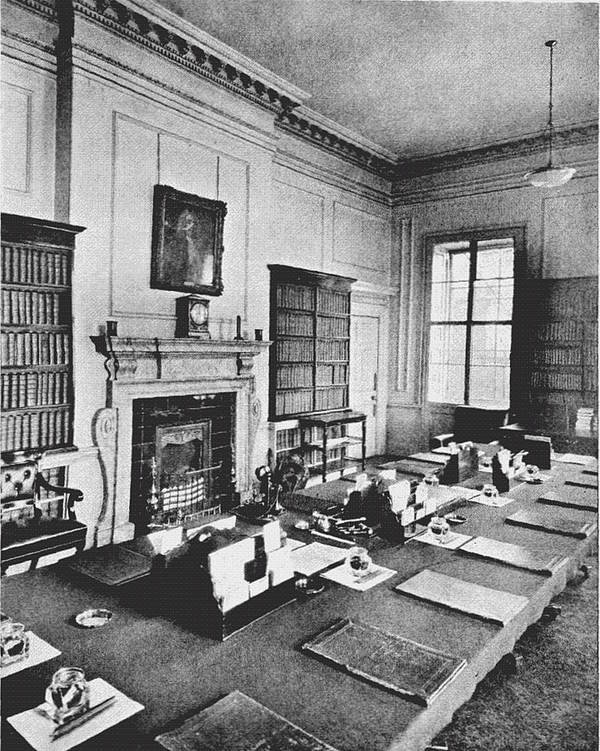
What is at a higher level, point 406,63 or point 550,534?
point 406,63

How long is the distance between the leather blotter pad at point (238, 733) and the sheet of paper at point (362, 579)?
2.50ft

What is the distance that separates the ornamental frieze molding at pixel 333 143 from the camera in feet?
20.5

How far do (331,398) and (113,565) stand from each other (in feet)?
16.0

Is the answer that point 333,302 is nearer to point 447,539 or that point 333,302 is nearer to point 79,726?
point 447,539

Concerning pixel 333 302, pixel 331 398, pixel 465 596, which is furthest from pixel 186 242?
pixel 465 596

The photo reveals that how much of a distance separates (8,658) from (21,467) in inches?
93.5

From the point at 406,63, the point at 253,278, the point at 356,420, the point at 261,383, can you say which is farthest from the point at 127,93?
the point at 356,420

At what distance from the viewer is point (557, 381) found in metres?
6.74

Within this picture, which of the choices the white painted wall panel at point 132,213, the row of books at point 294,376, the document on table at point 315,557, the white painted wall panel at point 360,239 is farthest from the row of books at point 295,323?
the document on table at point 315,557

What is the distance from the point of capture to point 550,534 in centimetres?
271

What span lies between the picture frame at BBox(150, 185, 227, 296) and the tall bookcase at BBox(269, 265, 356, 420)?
2.91 ft

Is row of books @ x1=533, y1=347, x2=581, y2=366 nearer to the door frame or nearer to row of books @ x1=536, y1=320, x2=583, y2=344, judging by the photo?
row of books @ x1=536, y1=320, x2=583, y2=344

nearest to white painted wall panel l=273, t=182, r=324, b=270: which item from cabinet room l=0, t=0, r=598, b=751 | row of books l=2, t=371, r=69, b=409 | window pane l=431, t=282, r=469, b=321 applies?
cabinet room l=0, t=0, r=598, b=751

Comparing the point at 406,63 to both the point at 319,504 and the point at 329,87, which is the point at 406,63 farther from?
the point at 319,504
